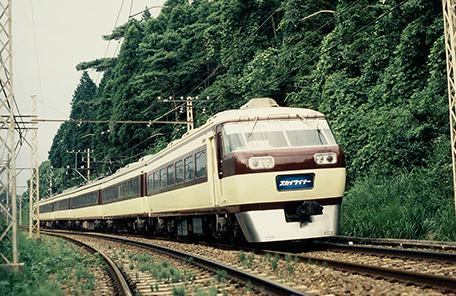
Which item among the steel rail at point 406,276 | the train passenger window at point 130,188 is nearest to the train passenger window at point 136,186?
the train passenger window at point 130,188

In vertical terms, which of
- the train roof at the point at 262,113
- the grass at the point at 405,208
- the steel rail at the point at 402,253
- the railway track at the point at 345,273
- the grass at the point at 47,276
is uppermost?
the train roof at the point at 262,113

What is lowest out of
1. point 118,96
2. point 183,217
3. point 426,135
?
point 183,217

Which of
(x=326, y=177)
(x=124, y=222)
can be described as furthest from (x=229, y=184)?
(x=124, y=222)

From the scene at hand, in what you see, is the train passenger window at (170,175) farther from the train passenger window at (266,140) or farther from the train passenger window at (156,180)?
the train passenger window at (266,140)

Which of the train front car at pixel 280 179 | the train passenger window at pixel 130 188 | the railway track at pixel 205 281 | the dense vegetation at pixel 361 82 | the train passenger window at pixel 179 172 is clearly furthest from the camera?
the train passenger window at pixel 130 188

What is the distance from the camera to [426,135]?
1597 centimetres

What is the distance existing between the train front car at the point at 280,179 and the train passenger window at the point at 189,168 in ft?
8.71

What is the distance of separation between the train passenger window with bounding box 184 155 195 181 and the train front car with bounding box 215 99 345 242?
2655 mm

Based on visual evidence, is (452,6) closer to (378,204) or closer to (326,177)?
(326,177)

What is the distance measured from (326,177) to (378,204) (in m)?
3.88

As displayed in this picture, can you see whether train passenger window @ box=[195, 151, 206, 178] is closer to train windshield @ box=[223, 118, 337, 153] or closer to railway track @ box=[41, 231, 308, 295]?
train windshield @ box=[223, 118, 337, 153]

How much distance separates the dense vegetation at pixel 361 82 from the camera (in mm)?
13023

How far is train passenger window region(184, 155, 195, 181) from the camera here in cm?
1328

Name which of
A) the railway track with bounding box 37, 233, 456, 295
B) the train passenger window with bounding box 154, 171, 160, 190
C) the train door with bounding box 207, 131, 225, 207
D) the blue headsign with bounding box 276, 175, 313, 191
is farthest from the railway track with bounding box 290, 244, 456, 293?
the train passenger window with bounding box 154, 171, 160, 190
